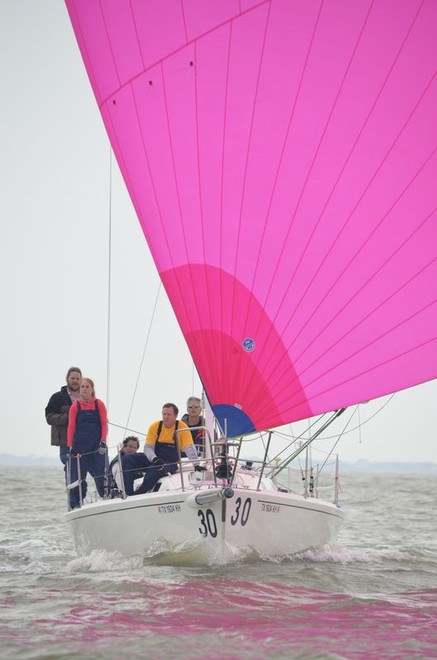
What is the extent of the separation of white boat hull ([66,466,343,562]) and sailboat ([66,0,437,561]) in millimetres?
19

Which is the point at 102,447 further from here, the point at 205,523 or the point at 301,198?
the point at 301,198

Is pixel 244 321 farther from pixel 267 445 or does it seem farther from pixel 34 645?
pixel 34 645

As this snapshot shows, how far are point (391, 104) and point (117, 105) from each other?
321 cm

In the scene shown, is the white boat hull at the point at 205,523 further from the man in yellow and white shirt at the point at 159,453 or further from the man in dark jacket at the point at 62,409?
the man in dark jacket at the point at 62,409

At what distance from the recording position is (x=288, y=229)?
876 cm

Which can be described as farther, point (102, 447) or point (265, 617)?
point (102, 447)

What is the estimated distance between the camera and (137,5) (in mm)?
9703

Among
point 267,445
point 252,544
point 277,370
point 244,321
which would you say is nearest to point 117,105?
point 244,321

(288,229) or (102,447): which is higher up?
(288,229)

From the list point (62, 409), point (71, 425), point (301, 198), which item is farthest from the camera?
point (62, 409)

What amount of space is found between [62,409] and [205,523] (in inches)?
136

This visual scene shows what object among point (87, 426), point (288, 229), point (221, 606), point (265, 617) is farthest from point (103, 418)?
point (265, 617)

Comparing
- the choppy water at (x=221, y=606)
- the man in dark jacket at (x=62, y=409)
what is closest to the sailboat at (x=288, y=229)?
the choppy water at (x=221, y=606)

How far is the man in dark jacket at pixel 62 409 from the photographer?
1058 centimetres
